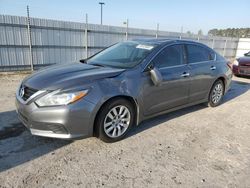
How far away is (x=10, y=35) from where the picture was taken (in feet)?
28.9

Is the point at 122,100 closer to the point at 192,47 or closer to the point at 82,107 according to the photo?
the point at 82,107

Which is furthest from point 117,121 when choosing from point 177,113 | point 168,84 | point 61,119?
point 177,113

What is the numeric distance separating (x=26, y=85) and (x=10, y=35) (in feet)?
22.2

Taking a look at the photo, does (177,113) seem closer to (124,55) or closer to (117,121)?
(124,55)

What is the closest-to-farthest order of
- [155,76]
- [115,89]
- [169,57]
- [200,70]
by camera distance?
1. [115,89]
2. [155,76]
3. [169,57]
4. [200,70]

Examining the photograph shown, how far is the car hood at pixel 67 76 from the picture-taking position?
118 inches

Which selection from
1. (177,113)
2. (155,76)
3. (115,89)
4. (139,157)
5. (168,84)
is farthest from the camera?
(177,113)

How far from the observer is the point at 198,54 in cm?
477

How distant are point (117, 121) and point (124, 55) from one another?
1.33m

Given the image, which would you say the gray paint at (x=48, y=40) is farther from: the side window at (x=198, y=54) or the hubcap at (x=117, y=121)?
the hubcap at (x=117, y=121)

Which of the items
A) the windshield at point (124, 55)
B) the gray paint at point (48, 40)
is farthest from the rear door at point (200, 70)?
the gray paint at point (48, 40)

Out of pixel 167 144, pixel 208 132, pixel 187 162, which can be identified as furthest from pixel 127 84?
pixel 208 132

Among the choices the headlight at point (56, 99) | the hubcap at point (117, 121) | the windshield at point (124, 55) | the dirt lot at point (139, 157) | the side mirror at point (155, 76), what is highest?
the windshield at point (124, 55)

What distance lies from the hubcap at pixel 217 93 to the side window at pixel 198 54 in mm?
712
